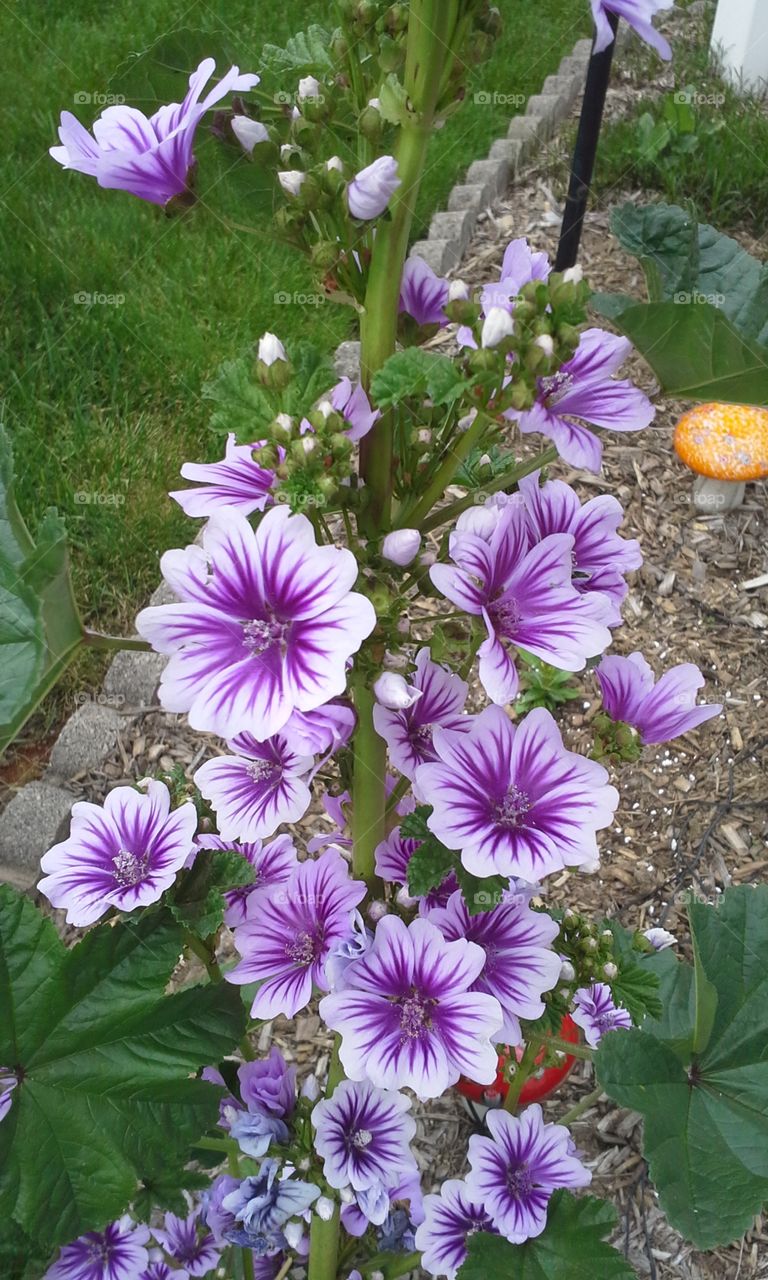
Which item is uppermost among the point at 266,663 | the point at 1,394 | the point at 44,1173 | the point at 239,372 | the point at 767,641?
the point at 239,372

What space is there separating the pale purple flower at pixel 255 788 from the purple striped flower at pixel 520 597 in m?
0.23

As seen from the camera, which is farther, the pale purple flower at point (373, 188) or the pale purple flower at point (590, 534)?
the pale purple flower at point (590, 534)

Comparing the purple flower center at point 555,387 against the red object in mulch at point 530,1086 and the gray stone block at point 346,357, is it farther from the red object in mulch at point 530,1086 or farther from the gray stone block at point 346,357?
the gray stone block at point 346,357

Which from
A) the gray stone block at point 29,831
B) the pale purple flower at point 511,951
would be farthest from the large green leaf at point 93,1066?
the gray stone block at point 29,831

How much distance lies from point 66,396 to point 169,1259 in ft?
6.12

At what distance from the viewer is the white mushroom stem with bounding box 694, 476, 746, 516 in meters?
2.41

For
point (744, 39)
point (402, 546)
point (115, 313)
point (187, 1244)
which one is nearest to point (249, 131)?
point (402, 546)

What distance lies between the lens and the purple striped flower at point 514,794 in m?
0.79

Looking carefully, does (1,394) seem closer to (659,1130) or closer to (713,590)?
(713,590)

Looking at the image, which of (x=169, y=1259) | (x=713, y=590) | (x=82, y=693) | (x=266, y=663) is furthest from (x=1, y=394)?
(x=266, y=663)

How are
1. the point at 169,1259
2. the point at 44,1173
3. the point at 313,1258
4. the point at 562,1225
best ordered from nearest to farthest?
1. the point at 44,1173
2. the point at 562,1225
3. the point at 313,1258
4. the point at 169,1259

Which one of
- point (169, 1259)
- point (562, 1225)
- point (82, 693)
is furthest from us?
point (82, 693)

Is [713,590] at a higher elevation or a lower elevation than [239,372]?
lower

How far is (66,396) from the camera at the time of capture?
2570mm
